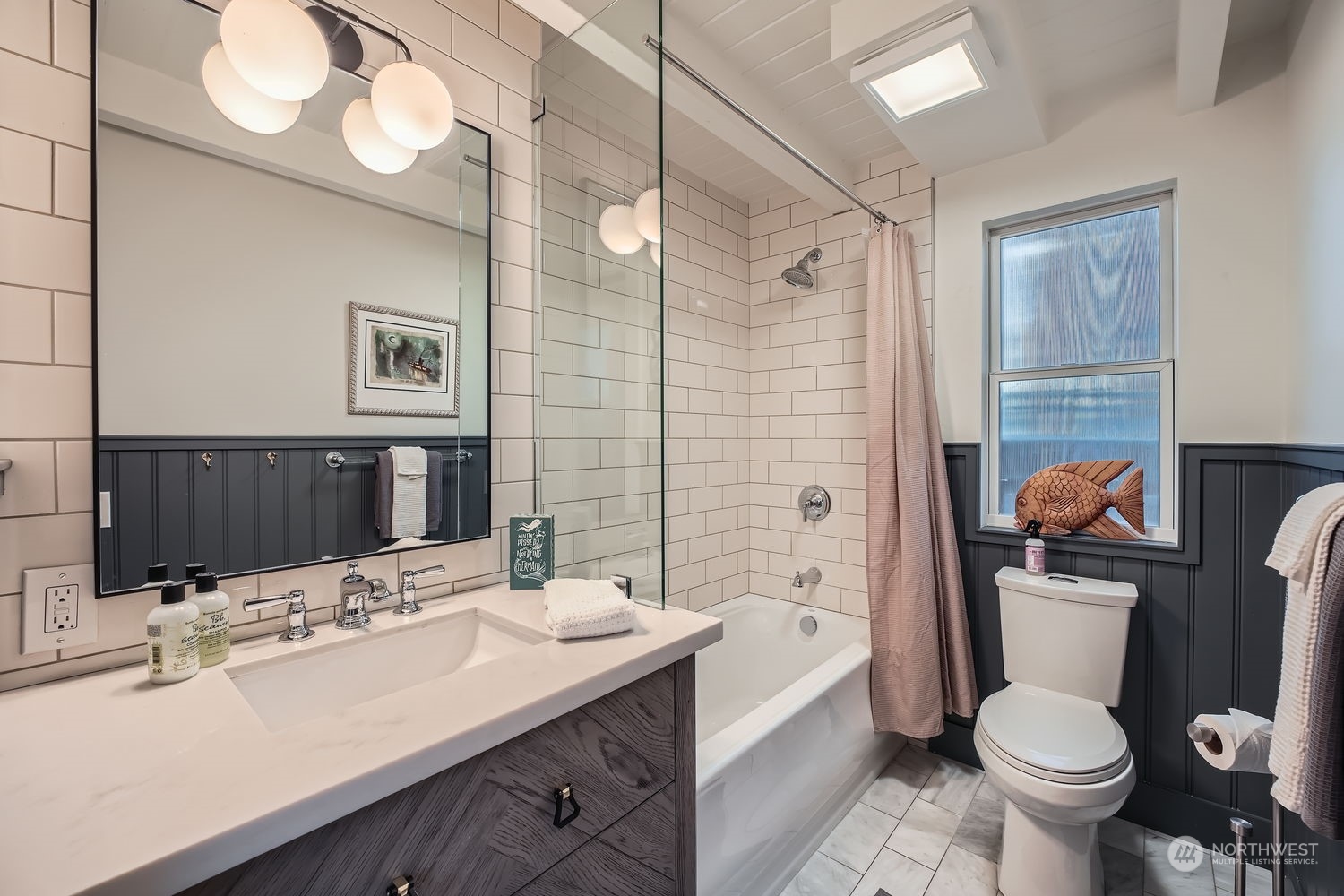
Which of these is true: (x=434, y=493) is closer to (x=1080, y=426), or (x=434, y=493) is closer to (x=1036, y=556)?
(x=1036, y=556)

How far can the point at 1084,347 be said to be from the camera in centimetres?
217

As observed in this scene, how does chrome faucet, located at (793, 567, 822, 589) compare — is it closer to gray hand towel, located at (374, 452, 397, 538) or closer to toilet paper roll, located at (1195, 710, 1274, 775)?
toilet paper roll, located at (1195, 710, 1274, 775)

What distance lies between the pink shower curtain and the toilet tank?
0.65ft

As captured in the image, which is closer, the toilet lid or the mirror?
the mirror

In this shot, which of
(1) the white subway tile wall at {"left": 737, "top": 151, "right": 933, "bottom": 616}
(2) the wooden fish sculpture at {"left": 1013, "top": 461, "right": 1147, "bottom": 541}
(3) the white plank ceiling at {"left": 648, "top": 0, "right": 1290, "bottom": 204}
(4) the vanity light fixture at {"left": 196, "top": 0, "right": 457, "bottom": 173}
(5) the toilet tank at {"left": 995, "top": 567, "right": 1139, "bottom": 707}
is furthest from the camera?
(1) the white subway tile wall at {"left": 737, "top": 151, "right": 933, "bottom": 616}

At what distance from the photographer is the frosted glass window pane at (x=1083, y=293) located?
6.75 feet

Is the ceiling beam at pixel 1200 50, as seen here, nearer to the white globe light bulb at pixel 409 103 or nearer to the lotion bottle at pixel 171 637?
the white globe light bulb at pixel 409 103

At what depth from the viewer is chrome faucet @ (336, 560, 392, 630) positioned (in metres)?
1.21

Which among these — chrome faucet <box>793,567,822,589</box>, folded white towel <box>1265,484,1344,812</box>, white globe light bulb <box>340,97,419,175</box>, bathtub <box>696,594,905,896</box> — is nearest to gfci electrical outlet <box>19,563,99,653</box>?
white globe light bulb <box>340,97,419,175</box>

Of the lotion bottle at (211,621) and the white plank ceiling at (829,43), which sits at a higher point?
the white plank ceiling at (829,43)

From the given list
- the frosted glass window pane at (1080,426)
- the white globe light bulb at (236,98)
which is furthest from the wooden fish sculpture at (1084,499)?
the white globe light bulb at (236,98)

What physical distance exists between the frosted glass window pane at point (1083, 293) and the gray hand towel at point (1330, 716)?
1507mm

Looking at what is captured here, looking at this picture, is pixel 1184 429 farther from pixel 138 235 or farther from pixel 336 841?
pixel 138 235

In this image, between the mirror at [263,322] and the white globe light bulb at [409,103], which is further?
the white globe light bulb at [409,103]
